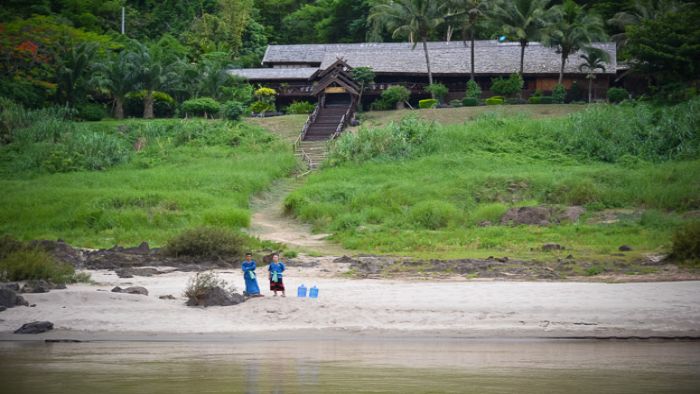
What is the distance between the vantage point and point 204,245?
960 inches

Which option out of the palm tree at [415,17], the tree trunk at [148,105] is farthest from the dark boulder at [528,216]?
the tree trunk at [148,105]

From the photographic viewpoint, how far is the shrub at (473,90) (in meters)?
54.6

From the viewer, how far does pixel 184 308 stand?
18109 millimetres

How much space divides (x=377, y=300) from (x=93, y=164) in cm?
2594

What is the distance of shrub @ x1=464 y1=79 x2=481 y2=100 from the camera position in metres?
54.6

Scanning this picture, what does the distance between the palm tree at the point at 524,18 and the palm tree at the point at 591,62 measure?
125 inches

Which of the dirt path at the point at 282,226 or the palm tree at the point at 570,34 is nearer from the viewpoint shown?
the dirt path at the point at 282,226

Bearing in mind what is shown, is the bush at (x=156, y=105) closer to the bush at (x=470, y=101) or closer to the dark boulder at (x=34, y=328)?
the bush at (x=470, y=101)

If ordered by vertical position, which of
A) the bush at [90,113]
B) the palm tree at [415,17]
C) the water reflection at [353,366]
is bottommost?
the water reflection at [353,366]

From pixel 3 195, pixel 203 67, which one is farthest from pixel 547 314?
pixel 203 67

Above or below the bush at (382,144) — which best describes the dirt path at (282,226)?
below

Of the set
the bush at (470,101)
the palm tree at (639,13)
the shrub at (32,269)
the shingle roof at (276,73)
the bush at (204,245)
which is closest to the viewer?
the shrub at (32,269)

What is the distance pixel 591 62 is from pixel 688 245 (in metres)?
32.1

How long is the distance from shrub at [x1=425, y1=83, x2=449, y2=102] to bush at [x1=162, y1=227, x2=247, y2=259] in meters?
32.7
